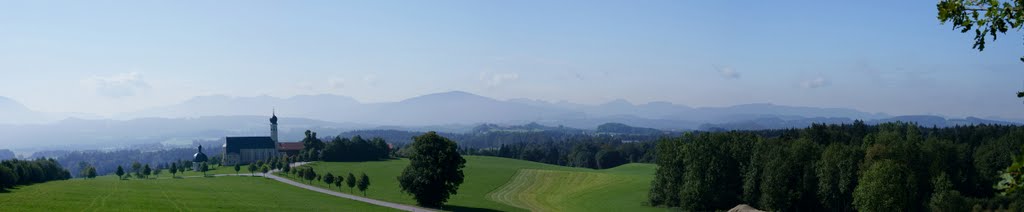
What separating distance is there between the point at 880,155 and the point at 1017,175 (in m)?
57.4

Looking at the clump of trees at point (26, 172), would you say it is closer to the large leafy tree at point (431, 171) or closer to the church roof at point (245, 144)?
the large leafy tree at point (431, 171)

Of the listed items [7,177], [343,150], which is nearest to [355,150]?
[343,150]

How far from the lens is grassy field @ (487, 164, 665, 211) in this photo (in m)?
77.0

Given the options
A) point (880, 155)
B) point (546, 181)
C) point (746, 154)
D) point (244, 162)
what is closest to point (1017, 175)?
point (880, 155)

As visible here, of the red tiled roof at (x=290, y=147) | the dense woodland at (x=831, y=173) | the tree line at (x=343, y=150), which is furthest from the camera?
the red tiled roof at (x=290, y=147)

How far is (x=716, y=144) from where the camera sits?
7419 cm

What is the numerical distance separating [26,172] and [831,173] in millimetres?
97592

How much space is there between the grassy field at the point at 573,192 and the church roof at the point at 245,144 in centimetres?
8086

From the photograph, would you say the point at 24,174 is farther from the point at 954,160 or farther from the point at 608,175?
the point at 954,160

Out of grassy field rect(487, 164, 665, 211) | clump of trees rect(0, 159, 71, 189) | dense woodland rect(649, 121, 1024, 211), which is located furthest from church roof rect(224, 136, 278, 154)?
dense woodland rect(649, 121, 1024, 211)

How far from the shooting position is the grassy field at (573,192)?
3030 inches

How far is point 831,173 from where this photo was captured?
61938mm

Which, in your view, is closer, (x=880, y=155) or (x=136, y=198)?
(x=880, y=155)

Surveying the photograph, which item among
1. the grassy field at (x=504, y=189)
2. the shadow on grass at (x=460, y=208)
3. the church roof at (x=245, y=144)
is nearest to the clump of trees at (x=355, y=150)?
the grassy field at (x=504, y=189)
